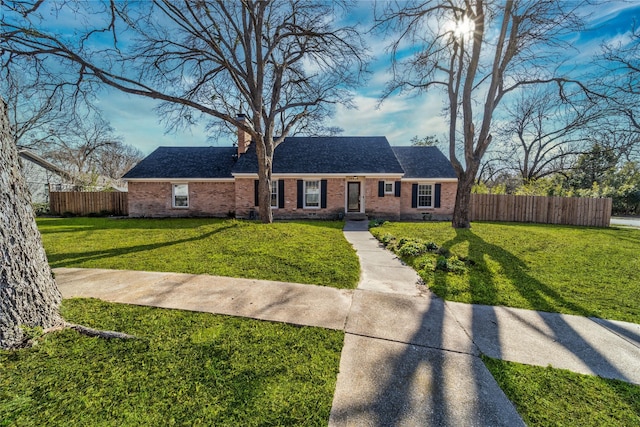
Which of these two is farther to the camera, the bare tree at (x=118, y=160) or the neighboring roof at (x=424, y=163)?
the bare tree at (x=118, y=160)

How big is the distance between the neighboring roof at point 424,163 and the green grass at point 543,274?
6886 mm

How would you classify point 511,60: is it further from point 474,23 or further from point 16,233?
point 16,233

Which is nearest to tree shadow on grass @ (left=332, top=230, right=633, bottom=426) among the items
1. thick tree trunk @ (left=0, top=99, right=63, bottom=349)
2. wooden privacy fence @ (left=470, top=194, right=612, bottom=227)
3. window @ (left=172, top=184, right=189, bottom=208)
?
thick tree trunk @ (left=0, top=99, right=63, bottom=349)

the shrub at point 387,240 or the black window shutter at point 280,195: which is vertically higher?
the black window shutter at point 280,195

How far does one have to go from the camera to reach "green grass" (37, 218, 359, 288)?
17.1ft

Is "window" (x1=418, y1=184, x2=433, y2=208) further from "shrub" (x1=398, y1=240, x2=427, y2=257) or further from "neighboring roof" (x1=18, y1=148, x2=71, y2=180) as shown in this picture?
"neighboring roof" (x1=18, y1=148, x2=71, y2=180)

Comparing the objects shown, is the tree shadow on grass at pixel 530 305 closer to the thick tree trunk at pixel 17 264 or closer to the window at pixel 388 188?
the thick tree trunk at pixel 17 264

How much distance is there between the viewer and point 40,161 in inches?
909

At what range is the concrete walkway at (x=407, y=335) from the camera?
2.01m

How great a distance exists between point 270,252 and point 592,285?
6636mm

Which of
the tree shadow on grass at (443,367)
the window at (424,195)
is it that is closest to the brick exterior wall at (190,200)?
the window at (424,195)

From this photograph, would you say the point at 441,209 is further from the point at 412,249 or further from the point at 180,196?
the point at 180,196

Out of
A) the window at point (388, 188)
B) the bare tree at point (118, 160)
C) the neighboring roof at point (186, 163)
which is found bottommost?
the window at point (388, 188)

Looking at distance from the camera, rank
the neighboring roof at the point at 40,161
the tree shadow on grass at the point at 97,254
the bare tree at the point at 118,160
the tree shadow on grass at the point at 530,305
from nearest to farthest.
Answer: the tree shadow on grass at the point at 530,305, the tree shadow on grass at the point at 97,254, the neighboring roof at the point at 40,161, the bare tree at the point at 118,160
